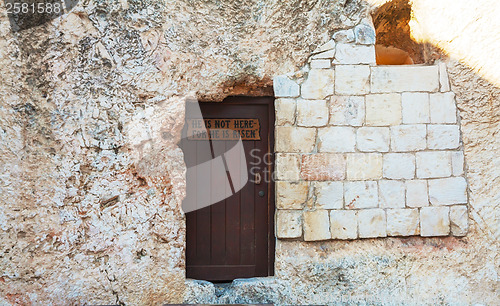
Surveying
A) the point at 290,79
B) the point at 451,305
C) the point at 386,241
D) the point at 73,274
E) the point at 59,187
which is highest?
the point at 290,79

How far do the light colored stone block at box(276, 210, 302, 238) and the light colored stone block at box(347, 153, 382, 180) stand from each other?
56cm

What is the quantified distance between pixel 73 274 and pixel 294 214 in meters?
1.79

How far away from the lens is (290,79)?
10.7 ft

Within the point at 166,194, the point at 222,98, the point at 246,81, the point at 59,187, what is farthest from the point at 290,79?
the point at 59,187

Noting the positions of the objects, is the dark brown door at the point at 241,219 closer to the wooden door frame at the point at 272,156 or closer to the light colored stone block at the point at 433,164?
the wooden door frame at the point at 272,156

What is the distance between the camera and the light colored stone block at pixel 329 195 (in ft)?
10.5

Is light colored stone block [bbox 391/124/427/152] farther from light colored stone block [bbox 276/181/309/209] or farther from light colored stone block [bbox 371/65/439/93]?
light colored stone block [bbox 276/181/309/209]

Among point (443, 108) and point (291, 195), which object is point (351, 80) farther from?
point (291, 195)

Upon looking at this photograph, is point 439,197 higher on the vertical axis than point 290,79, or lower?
lower

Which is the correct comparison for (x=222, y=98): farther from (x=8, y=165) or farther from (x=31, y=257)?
(x=31, y=257)

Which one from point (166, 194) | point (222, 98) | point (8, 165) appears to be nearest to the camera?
point (8, 165)

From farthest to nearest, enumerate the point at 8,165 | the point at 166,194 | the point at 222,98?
the point at 222,98, the point at 166,194, the point at 8,165

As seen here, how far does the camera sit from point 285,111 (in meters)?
3.23

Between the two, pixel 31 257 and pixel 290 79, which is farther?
pixel 290 79
